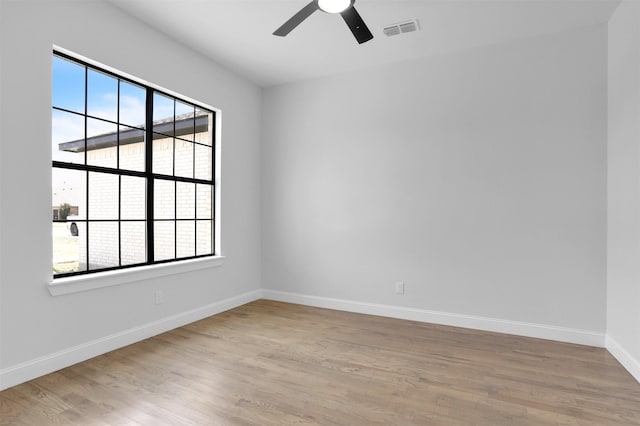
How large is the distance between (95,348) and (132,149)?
68.8 inches

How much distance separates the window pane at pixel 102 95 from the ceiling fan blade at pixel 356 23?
2091 mm

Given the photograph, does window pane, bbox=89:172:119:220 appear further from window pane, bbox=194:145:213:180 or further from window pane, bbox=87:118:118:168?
window pane, bbox=194:145:213:180

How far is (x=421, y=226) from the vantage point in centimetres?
383

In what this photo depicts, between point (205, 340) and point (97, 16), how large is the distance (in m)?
2.87

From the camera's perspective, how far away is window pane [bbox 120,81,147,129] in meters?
3.11

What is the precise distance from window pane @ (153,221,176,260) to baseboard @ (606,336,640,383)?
4012 mm

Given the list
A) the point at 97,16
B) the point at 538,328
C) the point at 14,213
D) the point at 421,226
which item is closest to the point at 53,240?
the point at 14,213

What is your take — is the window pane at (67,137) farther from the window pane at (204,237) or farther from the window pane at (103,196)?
the window pane at (204,237)

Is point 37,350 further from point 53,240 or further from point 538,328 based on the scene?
point 538,328

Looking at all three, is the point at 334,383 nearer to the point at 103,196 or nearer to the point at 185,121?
the point at 103,196

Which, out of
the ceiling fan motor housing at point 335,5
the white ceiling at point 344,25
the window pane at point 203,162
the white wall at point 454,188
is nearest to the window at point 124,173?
the window pane at point 203,162

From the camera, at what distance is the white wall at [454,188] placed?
320 cm

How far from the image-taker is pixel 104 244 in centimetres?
312

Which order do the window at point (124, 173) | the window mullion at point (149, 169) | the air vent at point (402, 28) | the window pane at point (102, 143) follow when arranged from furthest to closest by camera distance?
the window mullion at point (149, 169) → the air vent at point (402, 28) → the window pane at point (102, 143) → the window at point (124, 173)
